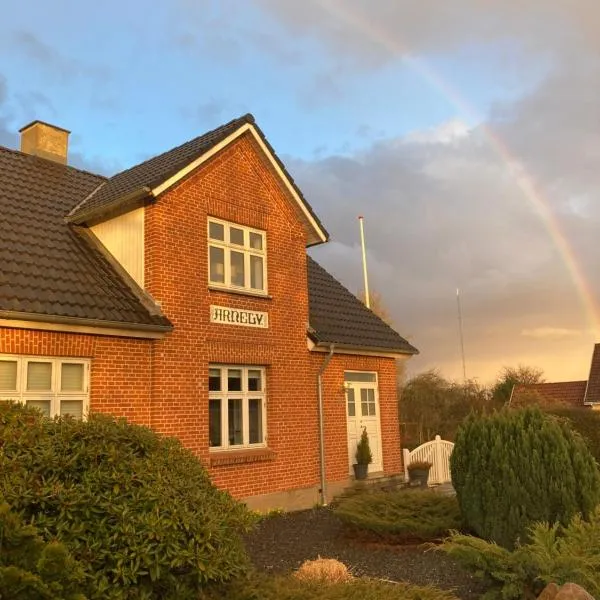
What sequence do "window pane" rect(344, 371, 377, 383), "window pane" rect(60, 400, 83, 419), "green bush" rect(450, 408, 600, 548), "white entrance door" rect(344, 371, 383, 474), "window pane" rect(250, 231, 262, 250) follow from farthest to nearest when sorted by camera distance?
"window pane" rect(344, 371, 377, 383) → "white entrance door" rect(344, 371, 383, 474) → "window pane" rect(250, 231, 262, 250) → "window pane" rect(60, 400, 83, 419) → "green bush" rect(450, 408, 600, 548)

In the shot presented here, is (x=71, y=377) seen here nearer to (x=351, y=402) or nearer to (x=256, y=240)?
(x=256, y=240)

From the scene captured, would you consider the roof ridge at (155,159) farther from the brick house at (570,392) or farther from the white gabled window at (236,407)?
the brick house at (570,392)

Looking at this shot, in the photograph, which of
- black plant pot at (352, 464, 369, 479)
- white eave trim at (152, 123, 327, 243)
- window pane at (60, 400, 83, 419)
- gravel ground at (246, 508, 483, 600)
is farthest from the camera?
black plant pot at (352, 464, 369, 479)

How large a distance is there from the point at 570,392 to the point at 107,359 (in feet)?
117

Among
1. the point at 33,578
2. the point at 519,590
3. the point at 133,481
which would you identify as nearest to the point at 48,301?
the point at 133,481

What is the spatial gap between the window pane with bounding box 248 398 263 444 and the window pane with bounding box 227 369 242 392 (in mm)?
417

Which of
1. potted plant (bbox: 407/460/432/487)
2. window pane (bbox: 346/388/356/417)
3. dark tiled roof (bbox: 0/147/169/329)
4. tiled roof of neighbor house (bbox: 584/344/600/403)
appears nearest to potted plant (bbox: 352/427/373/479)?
window pane (bbox: 346/388/356/417)

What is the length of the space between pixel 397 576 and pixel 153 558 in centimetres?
425

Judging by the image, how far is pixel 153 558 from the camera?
4.34 metres

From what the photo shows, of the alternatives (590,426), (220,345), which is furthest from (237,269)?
(590,426)

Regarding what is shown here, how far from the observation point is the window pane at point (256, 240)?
13.5 metres

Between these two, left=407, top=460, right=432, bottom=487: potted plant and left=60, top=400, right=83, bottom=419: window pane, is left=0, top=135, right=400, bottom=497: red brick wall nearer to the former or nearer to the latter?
left=60, top=400, right=83, bottom=419: window pane

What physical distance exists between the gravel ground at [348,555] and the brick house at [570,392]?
24.3 metres

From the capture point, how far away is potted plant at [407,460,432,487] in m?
16.5
